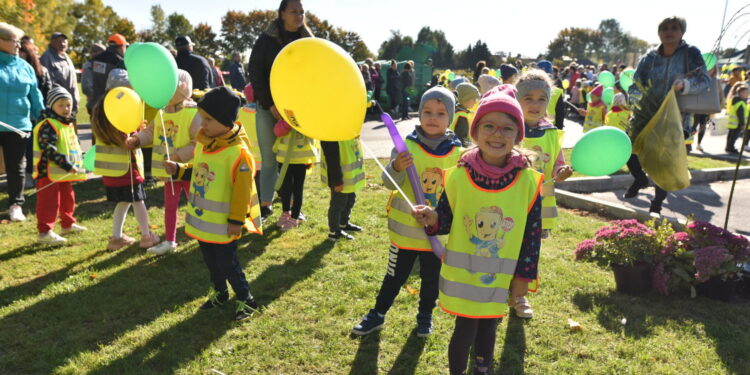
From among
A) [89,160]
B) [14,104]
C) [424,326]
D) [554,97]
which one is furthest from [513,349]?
[14,104]

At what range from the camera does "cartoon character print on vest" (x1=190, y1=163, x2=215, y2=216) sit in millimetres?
3627

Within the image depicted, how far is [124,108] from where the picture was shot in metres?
4.18

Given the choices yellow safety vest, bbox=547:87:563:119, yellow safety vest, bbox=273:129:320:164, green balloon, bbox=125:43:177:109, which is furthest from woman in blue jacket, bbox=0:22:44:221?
yellow safety vest, bbox=547:87:563:119

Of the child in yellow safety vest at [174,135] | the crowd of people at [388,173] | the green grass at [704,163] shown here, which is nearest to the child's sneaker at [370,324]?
the crowd of people at [388,173]

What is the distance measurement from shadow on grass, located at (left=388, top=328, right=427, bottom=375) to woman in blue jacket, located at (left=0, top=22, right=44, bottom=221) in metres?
5.19

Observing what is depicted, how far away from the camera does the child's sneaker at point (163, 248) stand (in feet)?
16.5

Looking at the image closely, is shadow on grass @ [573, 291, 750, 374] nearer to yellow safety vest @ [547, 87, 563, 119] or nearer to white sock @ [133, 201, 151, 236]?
yellow safety vest @ [547, 87, 563, 119]

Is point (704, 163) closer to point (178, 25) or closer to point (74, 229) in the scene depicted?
point (74, 229)

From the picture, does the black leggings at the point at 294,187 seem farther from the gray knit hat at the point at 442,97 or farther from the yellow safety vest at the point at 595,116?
the yellow safety vest at the point at 595,116

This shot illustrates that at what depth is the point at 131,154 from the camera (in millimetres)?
4992

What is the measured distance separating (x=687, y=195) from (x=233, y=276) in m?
8.19

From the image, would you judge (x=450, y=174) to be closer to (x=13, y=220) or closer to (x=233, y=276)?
(x=233, y=276)

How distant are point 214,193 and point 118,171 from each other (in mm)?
1908

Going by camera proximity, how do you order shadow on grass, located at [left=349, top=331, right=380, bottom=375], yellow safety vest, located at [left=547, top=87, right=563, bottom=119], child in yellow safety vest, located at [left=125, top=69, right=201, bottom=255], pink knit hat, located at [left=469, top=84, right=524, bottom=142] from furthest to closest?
1. yellow safety vest, located at [left=547, top=87, right=563, bottom=119]
2. child in yellow safety vest, located at [left=125, top=69, right=201, bottom=255]
3. shadow on grass, located at [left=349, top=331, right=380, bottom=375]
4. pink knit hat, located at [left=469, top=84, right=524, bottom=142]
